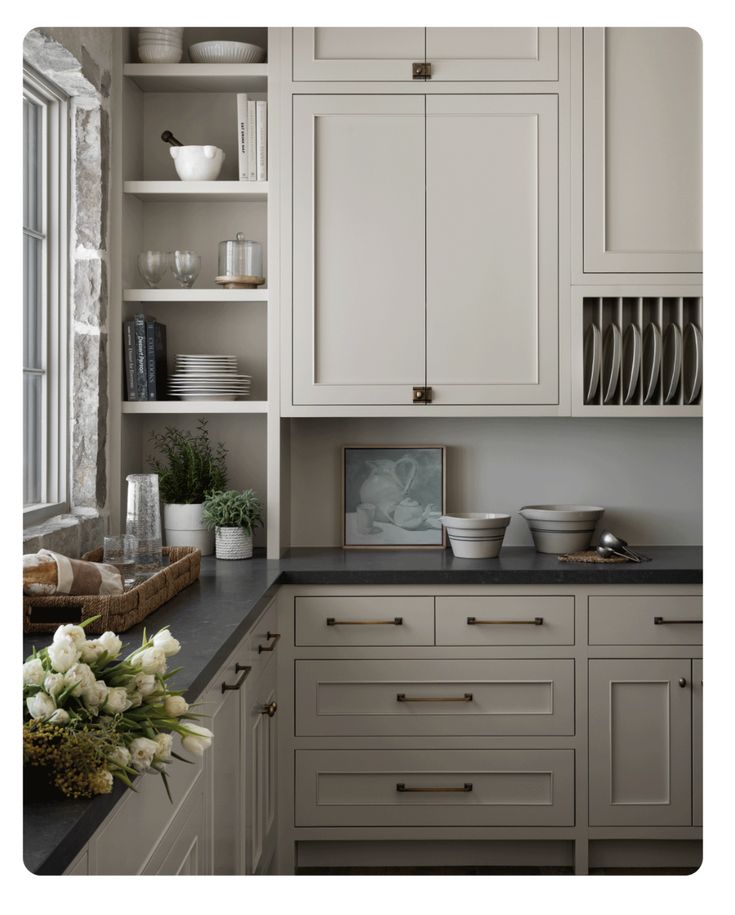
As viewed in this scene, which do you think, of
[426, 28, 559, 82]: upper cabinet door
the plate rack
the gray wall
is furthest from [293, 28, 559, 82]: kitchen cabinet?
the gray wall

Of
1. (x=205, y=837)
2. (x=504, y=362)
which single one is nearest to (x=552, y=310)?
(x=504, y=362)

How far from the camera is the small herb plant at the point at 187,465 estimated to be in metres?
3.04

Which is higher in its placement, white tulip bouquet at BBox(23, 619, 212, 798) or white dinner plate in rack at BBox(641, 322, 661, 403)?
white dinner plate in rack at BBox(641, 322, 661, 403)

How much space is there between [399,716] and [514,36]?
2061 millimetres

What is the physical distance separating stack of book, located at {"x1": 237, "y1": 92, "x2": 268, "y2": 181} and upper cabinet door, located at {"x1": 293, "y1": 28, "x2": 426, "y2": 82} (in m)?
0.16

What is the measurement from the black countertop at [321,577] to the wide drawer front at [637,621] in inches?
2.4

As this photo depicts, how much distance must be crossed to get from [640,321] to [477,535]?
0.83 m

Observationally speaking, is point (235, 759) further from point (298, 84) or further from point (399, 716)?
point (298, 84)

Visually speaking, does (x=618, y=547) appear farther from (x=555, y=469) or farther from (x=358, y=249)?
(x=358, y=249)

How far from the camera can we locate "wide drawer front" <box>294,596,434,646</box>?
106 inches

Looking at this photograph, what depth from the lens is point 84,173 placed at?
2793 millimetres

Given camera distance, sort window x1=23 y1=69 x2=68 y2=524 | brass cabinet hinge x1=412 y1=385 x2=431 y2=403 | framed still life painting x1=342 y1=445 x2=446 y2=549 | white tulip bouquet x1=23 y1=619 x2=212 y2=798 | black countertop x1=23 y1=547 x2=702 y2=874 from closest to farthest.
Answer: white tulip bouquet x1=23 y1=619 x2=212 y2=798, black countertop x1=23 y1=547 x2=702 y2=874, window x1=23 y1=69 x2=68 y2=524, brass cabinet hinge x1=412 y1=385 x2=431 y2=403, framed still life painting x1=342 y1=445 x2=446 y2=549

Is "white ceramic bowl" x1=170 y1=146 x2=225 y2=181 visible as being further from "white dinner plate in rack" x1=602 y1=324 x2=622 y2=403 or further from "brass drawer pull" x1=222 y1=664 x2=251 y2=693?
"brass drawer pull" x1=222 y1=664 x2=251 y2=693

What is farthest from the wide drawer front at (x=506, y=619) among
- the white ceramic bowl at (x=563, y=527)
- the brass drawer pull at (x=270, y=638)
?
the brass drawer pull at (x=270, y=638)
